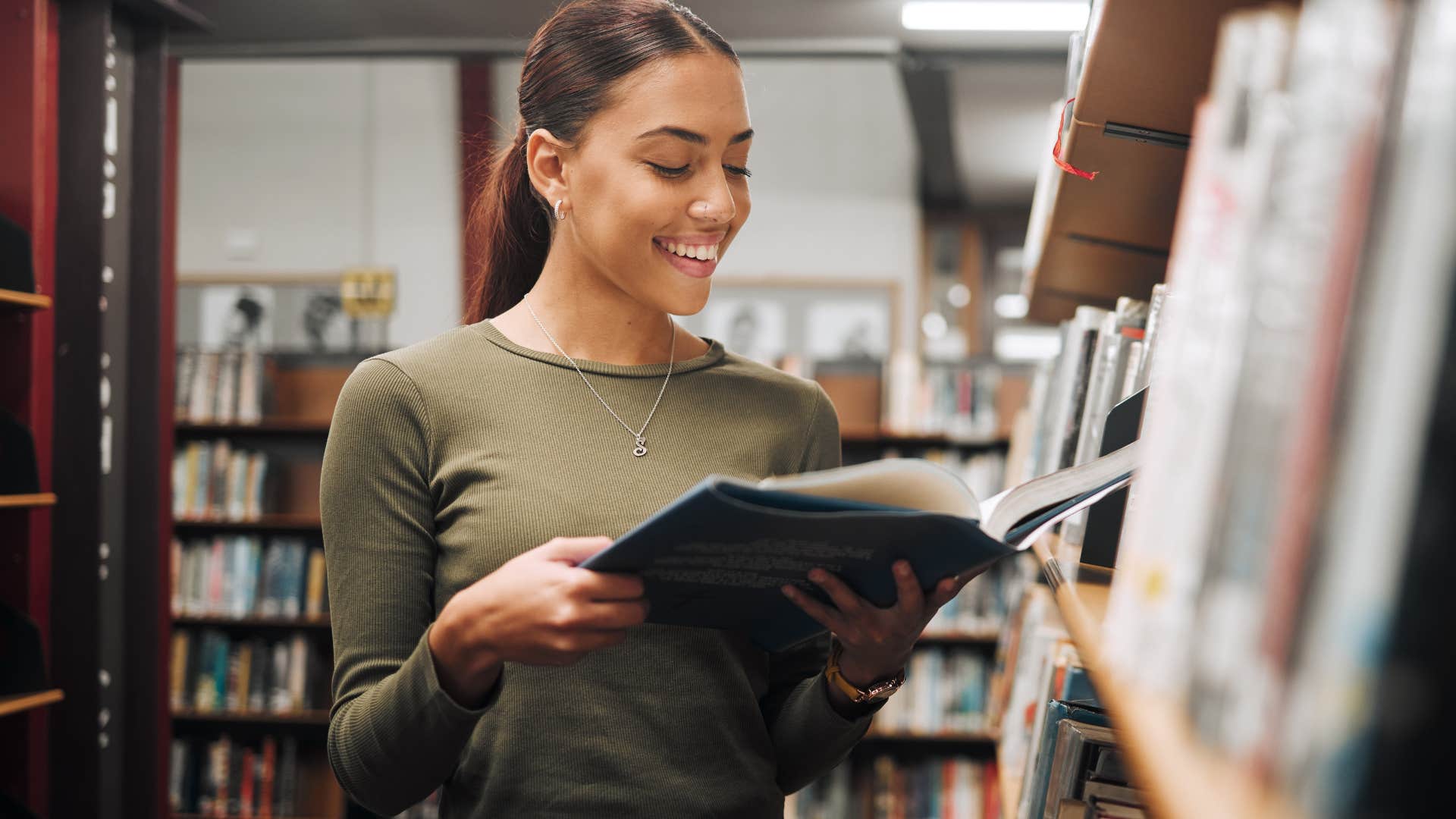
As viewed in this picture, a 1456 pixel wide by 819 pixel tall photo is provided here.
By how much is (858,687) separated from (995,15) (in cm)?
430

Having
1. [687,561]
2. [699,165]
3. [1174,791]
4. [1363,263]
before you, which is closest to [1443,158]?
[1363,263]

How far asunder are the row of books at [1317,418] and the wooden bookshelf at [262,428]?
425cm

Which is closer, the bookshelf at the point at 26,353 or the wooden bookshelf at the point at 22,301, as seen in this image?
the wooden bookshelf at the point at 22,301

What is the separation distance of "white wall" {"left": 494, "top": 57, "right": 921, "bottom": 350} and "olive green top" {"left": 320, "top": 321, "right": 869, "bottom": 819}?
535 cm

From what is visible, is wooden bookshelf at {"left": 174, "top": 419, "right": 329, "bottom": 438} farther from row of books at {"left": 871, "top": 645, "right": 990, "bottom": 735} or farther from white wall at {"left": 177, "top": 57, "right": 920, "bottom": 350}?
row of books at {"left": 871, "top": 645, "right": 990, "bottom": 735}

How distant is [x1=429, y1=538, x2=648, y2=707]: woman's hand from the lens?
0.81m

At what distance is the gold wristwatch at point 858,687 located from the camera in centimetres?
110

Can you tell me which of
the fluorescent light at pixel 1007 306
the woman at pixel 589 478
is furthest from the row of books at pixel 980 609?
the fluorescent light at pixel 1007 306

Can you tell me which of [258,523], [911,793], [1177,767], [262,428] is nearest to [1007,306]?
[911,793]

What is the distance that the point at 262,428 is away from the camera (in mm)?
4434

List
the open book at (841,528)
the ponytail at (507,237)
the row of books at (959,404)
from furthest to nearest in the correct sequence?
the row of books at (959,404) → the ponytail at (507,237) → the open book at (841,528)

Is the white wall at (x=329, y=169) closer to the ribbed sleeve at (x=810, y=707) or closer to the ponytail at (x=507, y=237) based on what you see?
the ponytail at (x=507, y=237)

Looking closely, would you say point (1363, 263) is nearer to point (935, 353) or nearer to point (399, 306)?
point (399, 306)

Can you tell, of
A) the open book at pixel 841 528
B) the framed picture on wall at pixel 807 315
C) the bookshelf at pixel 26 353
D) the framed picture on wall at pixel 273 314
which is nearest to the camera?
the open book at pixel 841 528
